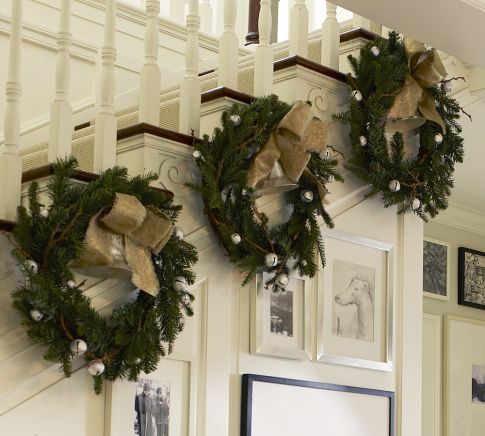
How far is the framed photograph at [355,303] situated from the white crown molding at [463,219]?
2.99 m

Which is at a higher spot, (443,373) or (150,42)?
(150,42)

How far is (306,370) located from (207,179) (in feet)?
2.19

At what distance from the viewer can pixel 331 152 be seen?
304 cm

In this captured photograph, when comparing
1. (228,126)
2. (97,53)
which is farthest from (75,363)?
(97,53)

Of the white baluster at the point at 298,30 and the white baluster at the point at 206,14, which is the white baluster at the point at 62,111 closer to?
the white baluster at the point at 298,30

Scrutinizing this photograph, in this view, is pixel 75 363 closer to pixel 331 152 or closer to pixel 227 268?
pixel 227 268

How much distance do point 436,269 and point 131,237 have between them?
385cm

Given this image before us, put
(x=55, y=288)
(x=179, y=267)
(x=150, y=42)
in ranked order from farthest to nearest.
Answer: (x=150, y=42) → (x=179, y=267) → (x=55, y=288)

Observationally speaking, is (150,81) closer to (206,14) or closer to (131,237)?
(131,237)

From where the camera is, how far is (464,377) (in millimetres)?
6125

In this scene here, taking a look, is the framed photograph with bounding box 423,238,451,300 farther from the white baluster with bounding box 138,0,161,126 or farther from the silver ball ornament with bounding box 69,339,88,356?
the silver ball ornament with bounding box 69,339,88,356

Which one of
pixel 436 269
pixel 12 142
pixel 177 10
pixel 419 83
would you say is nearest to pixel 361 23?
pixel 419 83

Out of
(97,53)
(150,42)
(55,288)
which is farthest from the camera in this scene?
(97,53)

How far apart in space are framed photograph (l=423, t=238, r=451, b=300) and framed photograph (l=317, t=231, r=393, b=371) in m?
2.78
